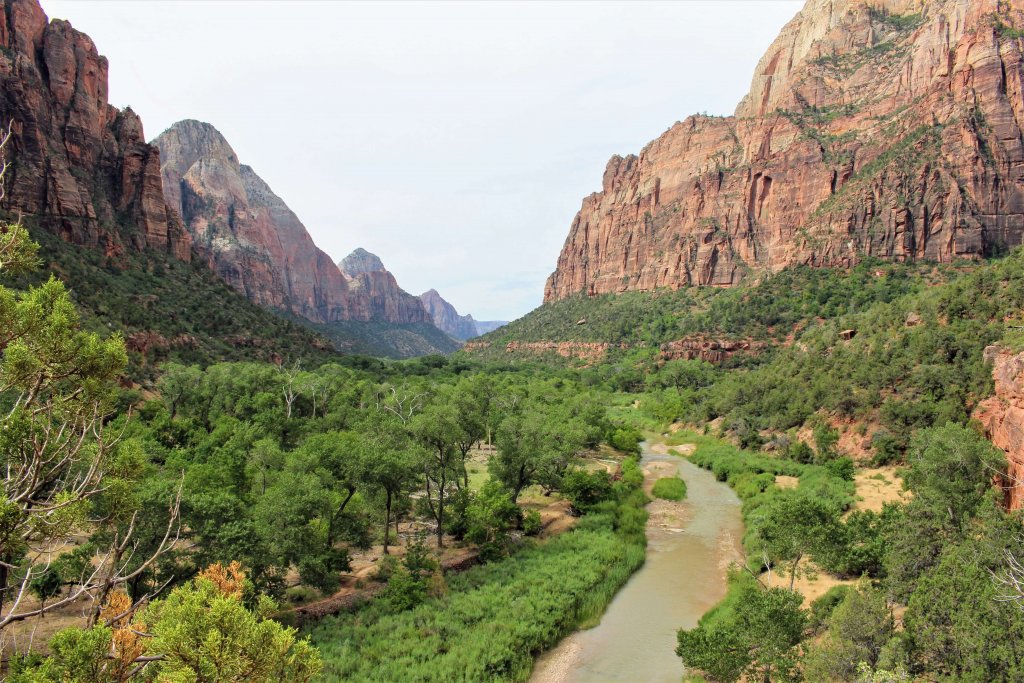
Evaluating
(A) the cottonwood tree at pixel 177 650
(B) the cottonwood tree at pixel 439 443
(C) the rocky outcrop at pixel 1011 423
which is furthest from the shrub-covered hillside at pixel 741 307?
(A) the cottonwood tree at pixel 177 650

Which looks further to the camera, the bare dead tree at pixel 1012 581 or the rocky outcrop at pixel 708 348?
the rocky outcrop at pixel 708 348

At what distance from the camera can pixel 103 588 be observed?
17.9 ft

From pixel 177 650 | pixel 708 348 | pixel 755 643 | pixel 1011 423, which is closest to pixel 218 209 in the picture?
pixel 708 348

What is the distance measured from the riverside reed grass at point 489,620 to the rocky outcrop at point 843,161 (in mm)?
90920

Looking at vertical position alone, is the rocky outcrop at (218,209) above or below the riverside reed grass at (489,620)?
above

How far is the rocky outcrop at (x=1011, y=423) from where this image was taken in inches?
734

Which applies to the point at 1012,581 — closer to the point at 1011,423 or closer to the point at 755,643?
the point at 755,643

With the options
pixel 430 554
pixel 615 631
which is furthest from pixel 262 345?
pixel 615 631

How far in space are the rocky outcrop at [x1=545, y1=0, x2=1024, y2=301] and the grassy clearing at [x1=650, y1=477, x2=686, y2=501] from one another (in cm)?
7511

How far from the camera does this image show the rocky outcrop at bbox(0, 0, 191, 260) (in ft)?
212

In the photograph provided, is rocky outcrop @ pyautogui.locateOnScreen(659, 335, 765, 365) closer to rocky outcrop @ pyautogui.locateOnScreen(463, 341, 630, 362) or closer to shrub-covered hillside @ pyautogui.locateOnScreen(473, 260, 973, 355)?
shrub-covered hillside @ pyautogui.locateOnScreen(473, 260, 973, 355)

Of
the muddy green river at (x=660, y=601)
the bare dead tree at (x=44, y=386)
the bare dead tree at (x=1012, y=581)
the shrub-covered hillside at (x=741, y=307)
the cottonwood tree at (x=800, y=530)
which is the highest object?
the shrub-covered hillside at (x=741, y=307)

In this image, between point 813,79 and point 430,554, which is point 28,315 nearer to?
point 430,554

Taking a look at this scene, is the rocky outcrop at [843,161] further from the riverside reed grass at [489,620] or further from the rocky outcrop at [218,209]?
the rocky outcrop at [218,209]
